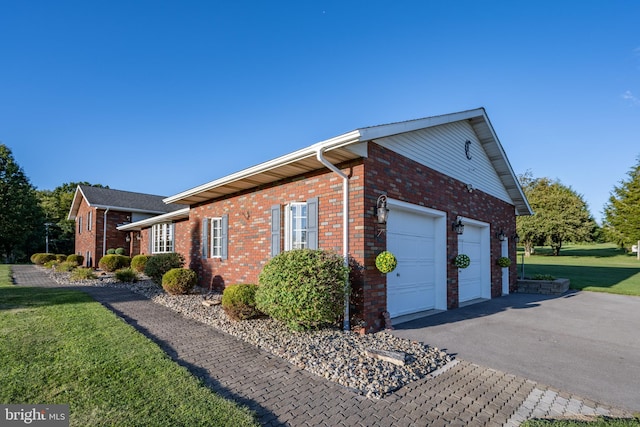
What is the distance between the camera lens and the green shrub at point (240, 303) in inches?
253

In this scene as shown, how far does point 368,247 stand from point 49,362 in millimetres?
4889

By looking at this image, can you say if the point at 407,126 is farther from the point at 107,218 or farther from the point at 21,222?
the point at 21,222

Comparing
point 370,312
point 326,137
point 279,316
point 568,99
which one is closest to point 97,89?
point 326,137

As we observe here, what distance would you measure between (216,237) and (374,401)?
8353 millimetres

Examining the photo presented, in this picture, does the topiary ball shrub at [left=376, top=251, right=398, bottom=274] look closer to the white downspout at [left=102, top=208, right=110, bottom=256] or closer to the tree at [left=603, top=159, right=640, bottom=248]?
the white downspout at [left=102, top=208, right=110, bottom=256]

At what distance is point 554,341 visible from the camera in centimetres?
555

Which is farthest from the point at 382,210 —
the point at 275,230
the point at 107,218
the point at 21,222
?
the point at 21,222

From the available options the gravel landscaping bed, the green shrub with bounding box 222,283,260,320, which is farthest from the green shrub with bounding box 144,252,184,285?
the green shrub with bounding box 222,283,260,320

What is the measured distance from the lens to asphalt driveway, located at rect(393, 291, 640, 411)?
396 cm

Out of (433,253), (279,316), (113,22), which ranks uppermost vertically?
(113,22)

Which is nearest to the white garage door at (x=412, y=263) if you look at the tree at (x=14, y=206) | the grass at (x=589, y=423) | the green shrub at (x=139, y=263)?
the grass at (x=589, y=423)

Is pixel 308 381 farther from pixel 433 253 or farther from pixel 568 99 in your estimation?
pixel 568 99

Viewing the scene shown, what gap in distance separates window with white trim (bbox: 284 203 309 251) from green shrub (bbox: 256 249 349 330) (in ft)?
4.87

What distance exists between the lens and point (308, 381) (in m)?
3.78
